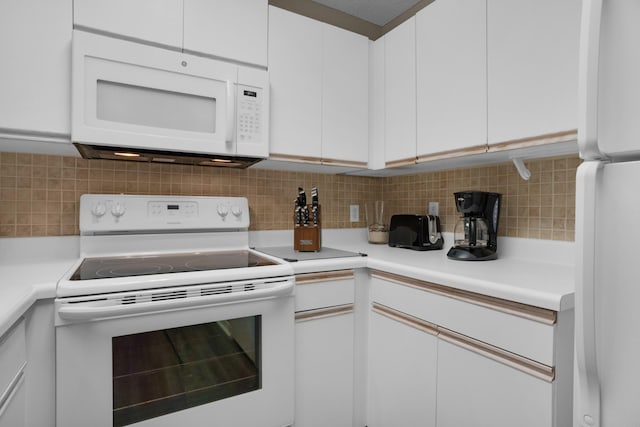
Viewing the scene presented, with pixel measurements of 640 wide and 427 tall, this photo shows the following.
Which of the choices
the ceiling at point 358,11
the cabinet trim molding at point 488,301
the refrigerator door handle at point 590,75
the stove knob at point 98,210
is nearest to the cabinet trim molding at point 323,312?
the cabinet trim molding at point 488,301

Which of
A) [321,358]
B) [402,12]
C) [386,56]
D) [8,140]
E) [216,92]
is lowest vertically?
[321,358]

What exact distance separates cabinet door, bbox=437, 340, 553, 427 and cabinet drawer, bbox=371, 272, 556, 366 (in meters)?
0.07

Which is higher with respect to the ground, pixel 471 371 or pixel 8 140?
pixel 8 140

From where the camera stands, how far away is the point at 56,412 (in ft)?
3.38

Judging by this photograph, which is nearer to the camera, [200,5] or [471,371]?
[471,371]

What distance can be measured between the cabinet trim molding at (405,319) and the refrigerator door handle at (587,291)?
0.54 metres

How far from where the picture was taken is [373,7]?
2238 millimetres

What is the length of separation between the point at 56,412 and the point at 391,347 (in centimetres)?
119

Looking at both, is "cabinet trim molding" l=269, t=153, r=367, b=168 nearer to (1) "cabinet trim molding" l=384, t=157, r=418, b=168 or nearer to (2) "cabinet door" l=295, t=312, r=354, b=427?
(1) "cabinet trim molding" l=384, t=157, r=418, b=168

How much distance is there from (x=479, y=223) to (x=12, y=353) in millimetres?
1712

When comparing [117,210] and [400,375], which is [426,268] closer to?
[400,375]

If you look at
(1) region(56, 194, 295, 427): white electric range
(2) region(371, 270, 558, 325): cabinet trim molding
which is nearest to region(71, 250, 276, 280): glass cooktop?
(1) region(56, 194, 295, 427): white electric range

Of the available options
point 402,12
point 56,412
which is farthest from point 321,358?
point 402,12

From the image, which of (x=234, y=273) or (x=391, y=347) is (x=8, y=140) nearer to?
(x=234, y=273)
